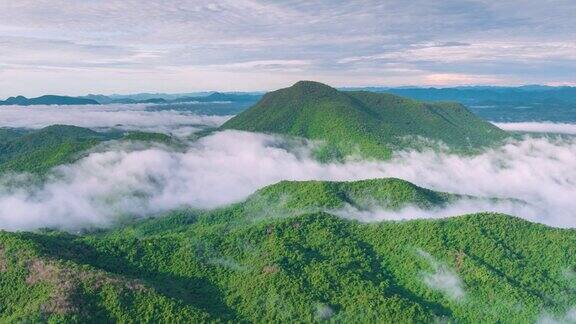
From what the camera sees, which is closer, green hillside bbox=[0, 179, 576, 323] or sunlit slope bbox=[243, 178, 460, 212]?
green hillside bbox=[0, 179, 576, 323]

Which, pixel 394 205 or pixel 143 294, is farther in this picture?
pixel 394 205

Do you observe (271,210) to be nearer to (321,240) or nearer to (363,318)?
(321,240)

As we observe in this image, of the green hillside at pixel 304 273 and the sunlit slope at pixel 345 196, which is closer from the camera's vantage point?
the green hillside at pixel 304 273

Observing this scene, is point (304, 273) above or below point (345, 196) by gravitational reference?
below

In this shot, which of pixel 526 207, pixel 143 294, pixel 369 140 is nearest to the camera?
pixel 143 294

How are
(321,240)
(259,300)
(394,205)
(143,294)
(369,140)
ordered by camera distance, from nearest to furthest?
(143,294)
(259,300)
(321,240)
(394,205)
(369,140)

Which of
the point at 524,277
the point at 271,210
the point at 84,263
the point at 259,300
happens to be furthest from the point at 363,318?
the point at 271,210

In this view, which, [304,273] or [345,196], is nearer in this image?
[304,273]

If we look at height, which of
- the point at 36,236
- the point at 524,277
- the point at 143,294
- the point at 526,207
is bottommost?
the point at 526,207
